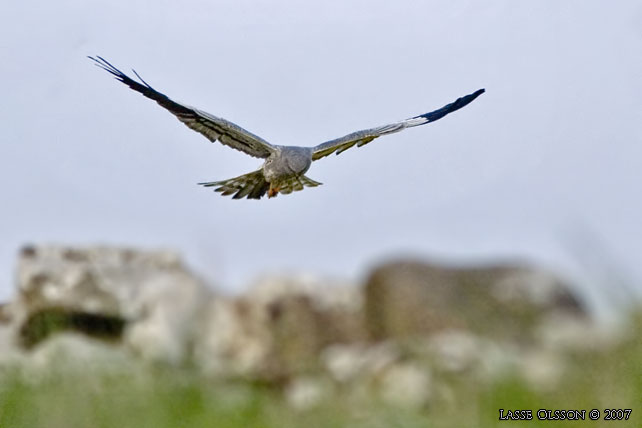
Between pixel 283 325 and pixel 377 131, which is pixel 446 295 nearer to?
pixel 283 325

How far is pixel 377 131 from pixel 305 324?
5792 millimetres

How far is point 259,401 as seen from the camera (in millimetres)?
7414

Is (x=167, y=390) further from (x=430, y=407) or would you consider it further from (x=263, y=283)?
(x=263, y=283)

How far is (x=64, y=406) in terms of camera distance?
672cm

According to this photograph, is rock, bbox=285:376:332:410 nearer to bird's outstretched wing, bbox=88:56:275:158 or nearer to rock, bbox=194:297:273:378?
rock, bbox=194:297:273:378

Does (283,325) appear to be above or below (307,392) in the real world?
above

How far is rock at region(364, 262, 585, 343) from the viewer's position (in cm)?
1066

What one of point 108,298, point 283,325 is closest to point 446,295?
point 283,325

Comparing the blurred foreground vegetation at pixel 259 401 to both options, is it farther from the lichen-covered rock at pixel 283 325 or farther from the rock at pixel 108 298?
the lichen-covered rock at pixel 283 325

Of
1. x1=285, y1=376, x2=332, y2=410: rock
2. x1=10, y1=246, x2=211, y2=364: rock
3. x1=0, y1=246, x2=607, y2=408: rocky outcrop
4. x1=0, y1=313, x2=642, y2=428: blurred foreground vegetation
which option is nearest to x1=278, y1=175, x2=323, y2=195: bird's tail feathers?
x1=0, y1=313, x2=642, y2=428: blurred foreground vegetation

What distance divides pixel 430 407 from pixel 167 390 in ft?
5.82

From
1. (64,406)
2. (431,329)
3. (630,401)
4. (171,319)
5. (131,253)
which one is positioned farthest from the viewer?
(431,329)

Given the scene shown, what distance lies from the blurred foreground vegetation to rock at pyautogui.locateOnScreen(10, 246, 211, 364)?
1245 mm

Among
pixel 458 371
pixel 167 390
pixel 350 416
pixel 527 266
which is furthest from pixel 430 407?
pixel 527 266
